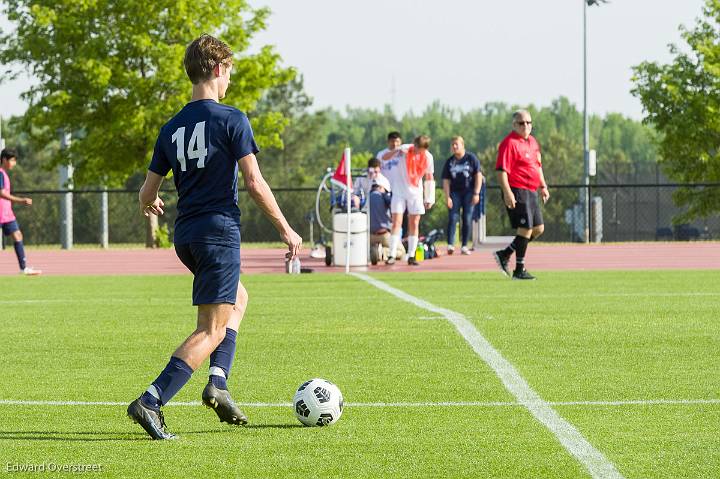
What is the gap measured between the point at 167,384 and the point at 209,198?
897 millimetres

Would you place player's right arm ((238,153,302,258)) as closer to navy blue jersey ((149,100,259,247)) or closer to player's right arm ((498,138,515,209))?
navy blue jersey ((149,100,259,247))

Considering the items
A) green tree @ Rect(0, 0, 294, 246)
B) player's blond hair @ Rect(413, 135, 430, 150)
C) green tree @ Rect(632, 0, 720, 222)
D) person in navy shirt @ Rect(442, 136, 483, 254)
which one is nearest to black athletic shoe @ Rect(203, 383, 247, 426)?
player's blond hair @ Rect(413, 135, 430, 150)

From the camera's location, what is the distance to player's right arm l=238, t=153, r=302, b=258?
Answer: 20.5ft

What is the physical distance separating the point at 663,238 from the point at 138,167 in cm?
3310

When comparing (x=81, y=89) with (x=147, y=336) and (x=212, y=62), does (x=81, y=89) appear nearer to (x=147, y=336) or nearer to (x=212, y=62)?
(x=147, y=336)

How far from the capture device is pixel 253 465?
17.9 ft

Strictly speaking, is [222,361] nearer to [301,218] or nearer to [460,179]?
[460,179]

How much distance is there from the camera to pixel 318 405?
21.0 feet

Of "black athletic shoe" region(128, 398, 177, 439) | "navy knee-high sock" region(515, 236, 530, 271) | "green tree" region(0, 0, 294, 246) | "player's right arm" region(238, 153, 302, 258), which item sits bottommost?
"black athletic shoe" region(128, 398, 177, 439)

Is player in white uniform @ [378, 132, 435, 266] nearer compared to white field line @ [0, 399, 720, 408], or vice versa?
white field line @ [0, 399, 720, 408]

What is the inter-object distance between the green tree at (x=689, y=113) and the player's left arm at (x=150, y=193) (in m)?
45.6

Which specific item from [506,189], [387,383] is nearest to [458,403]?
[387,383]

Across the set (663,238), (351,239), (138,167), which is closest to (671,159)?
(663,238)

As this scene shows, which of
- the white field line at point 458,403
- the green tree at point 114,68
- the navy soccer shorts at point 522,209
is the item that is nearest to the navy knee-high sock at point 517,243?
the navy soccer shorts at point 522,209
